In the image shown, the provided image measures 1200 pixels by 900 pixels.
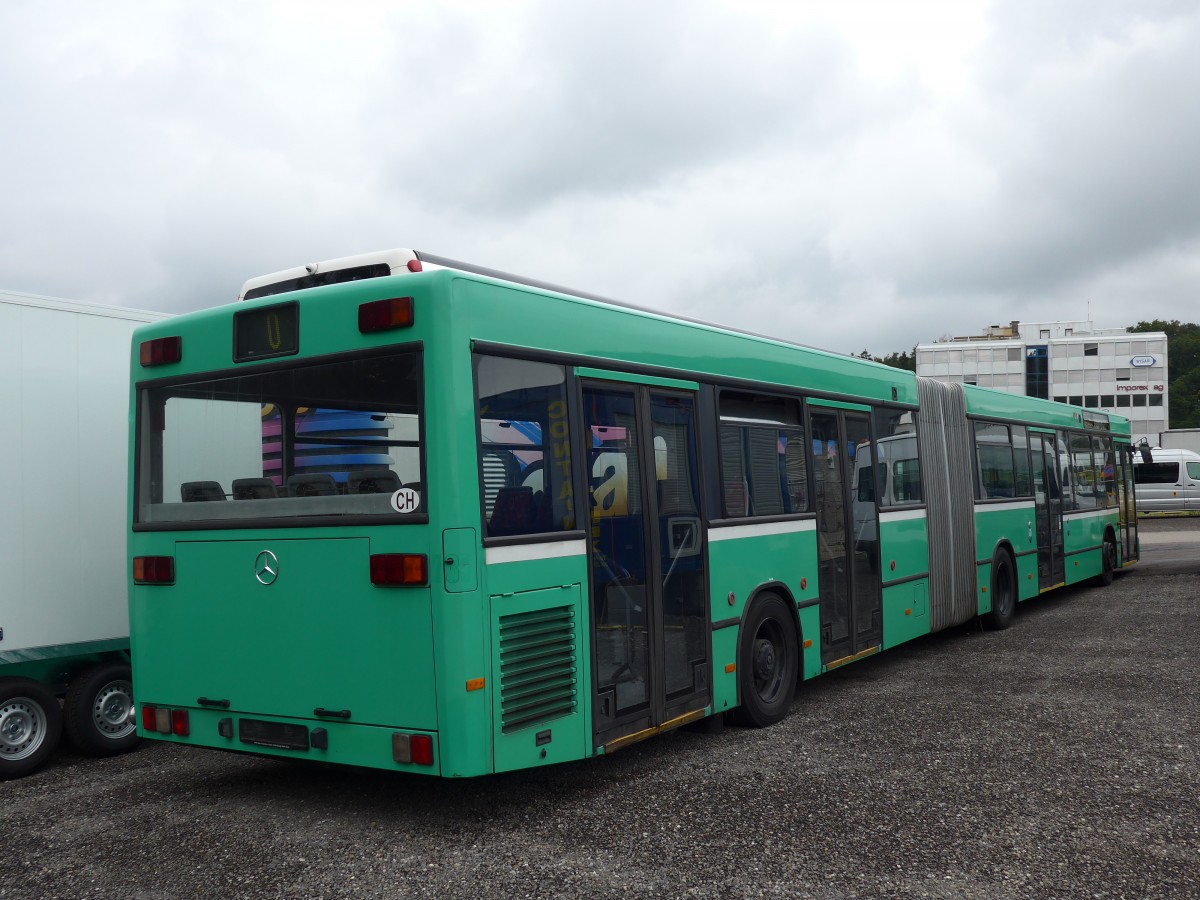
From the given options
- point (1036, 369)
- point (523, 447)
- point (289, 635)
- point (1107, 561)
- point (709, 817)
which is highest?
point (1036, 369)

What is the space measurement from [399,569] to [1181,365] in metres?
130

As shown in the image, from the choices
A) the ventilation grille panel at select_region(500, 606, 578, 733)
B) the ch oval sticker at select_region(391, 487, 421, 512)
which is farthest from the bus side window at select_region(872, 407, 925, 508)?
the ch oval sticker at select_region(391, 487, 421, 512)

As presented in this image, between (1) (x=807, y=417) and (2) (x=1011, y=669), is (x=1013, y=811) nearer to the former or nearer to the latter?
(1) (x=807, y=417)

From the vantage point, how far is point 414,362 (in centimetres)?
507

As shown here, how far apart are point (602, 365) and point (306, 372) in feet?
5.33

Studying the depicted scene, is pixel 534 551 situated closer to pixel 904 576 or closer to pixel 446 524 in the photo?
pixel 446 524

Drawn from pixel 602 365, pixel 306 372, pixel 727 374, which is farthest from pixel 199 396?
pixel 727 374

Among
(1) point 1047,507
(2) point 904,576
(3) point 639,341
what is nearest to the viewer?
(3) point 639,341

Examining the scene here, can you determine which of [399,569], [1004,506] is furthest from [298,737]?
[1004,506]

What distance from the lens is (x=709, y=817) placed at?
5.39 meters

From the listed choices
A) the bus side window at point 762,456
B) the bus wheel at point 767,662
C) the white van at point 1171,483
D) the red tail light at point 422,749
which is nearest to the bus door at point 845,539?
the bus side window at point 762,456

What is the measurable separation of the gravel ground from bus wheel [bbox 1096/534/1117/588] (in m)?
8.95

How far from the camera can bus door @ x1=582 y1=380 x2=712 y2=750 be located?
5820mm

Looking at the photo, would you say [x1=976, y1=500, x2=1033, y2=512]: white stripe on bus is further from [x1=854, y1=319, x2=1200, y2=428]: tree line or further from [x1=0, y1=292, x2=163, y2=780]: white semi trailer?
[x1=854, y1=319, x2=1200, y2=428]: tree line
